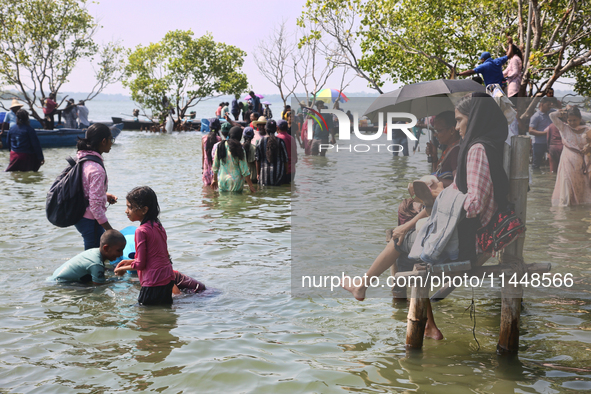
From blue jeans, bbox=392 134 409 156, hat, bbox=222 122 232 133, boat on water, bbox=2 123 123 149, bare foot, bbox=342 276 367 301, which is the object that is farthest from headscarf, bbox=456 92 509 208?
boat on water, bbox=2 123 123 149

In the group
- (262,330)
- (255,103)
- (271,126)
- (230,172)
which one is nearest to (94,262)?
(262,330)

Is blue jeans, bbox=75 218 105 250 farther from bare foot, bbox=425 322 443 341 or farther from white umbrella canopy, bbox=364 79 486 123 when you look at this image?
bare foot, bbox=425 322 443 341

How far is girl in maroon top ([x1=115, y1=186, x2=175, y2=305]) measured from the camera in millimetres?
5293

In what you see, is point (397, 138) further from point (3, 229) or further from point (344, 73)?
point (344, 73)

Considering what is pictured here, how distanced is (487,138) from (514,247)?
895mm

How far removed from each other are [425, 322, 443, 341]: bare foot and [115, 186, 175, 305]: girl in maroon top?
2.37m

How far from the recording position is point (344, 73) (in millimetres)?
32062

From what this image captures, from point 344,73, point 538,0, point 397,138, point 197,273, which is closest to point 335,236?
point 197,273

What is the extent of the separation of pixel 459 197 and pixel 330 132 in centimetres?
147

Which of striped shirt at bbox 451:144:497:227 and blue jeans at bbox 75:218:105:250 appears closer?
striped shirt at bbox 451:144:497:227

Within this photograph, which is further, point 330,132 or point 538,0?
point 538,0

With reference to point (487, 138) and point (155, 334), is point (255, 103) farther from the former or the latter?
point (487, 138)

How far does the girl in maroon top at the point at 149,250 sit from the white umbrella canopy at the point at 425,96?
220 centimetres

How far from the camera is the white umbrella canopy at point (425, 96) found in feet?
17.9
